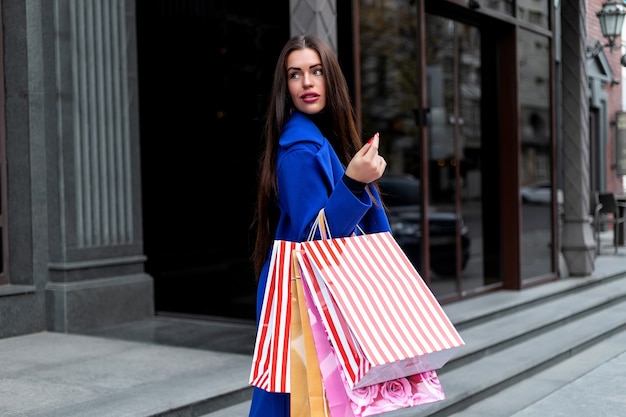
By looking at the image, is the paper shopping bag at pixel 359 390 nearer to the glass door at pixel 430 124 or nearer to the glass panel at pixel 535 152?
the glass panel at pixel 535 152

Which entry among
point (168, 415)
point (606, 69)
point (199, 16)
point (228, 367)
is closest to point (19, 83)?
point (199, 16)

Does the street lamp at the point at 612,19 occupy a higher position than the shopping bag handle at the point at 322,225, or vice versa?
the street lamp at the point at 612,19

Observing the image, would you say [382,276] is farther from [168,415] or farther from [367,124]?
[367,124]

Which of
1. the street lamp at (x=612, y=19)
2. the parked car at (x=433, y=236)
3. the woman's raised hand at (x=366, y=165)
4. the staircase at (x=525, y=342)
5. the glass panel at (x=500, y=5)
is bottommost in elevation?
the staircase at (x=525, y=342)

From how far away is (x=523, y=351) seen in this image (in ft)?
21.6

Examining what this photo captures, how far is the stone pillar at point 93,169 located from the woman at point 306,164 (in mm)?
4163

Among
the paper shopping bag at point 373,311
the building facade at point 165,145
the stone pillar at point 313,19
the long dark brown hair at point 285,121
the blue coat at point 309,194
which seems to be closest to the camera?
the paper shopping bag at point 373,311

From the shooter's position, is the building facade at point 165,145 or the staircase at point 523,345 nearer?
the staircase at point 523,345

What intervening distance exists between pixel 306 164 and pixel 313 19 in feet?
10.7

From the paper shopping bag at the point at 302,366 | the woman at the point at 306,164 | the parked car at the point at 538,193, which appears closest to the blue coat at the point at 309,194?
the woman at the point at 306,164

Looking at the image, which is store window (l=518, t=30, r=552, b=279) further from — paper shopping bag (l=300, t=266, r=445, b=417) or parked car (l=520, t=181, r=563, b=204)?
paper shopping bag (l=300, t=266, r=445, b=417)

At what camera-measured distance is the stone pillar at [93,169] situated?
21.3 feet

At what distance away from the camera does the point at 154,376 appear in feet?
16.3

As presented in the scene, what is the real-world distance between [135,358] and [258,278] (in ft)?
9.79
